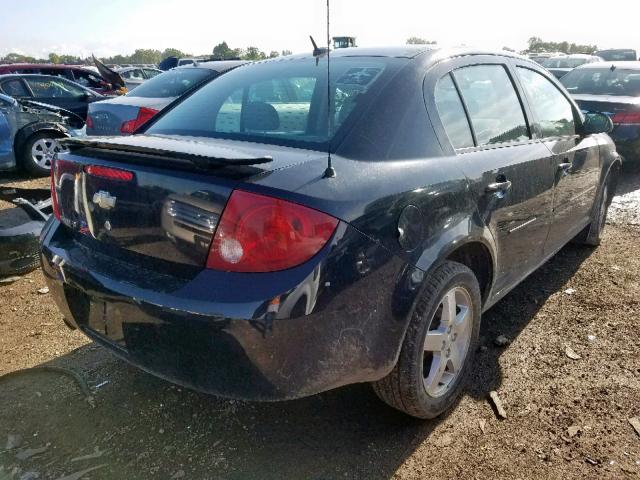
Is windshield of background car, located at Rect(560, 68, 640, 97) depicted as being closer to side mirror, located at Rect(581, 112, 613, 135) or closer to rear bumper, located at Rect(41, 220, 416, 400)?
side mirror, located at Rect(581, 112, 613, 135)

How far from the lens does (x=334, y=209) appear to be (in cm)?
169

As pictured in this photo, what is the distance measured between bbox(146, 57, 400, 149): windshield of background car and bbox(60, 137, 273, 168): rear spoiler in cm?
37

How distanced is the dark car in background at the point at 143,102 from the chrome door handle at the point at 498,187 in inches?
167

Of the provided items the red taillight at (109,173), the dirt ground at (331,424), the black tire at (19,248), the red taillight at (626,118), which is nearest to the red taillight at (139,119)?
the black tire at (19,248)

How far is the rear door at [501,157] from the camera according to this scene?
237cm

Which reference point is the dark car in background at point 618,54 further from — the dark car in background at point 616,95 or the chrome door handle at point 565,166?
the chrome door handle at point 565,166

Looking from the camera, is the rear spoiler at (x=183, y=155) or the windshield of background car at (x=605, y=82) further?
the windshield of background car at (x=605, y=82)

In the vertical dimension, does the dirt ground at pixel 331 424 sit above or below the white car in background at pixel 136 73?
below

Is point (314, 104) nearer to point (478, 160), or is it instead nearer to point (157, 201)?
point (478, 160)

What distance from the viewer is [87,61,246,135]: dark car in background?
6.34m

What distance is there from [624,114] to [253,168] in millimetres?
6659

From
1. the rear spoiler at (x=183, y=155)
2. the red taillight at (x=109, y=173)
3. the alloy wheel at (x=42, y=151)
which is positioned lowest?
the alloy wheel at (x=42, y=151)

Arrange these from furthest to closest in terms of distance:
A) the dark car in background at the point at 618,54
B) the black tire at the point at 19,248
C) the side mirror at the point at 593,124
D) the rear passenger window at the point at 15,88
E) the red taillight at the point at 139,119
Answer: the dark car in background at the point at 618,54, the rear passenger window at the point at 15,88, the red taillight at the point at 139,119, the black tire at the point at 19,248, the side mirror at the point at 593,124

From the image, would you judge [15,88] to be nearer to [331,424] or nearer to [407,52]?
[407,52]
